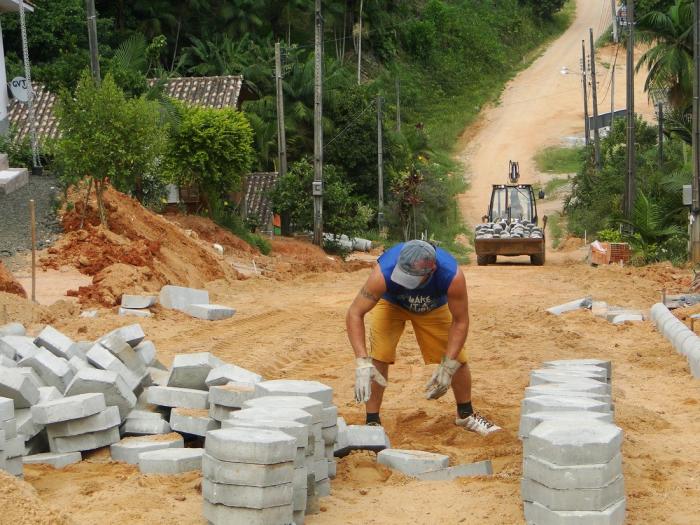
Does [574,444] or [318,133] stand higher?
[318,133]

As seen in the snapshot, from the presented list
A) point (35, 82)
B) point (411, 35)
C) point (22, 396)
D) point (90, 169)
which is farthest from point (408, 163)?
point (22, 396)

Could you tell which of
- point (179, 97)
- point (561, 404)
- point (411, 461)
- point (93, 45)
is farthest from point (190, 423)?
point (179, 97)

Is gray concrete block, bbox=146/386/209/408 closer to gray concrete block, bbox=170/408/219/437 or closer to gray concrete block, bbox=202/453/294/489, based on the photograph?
gray concrete block, bbox=170/408/219/437

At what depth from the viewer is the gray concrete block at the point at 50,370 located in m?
9.00

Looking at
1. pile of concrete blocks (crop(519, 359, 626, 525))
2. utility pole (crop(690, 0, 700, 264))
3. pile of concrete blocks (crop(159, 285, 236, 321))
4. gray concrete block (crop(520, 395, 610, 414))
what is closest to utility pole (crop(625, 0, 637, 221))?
utility pole (crop(690, 0, 700, 264))

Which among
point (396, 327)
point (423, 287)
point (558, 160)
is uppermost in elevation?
point (558, 160)

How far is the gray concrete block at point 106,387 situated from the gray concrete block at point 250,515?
8.05 feet

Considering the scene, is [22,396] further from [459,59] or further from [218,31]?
[459,59]

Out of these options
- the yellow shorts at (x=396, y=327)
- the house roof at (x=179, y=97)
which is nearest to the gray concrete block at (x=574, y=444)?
the yellow shorts at (x=396, y=327)

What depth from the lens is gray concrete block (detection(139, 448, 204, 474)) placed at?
7.67 metres

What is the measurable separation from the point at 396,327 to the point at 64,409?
2.62 metres

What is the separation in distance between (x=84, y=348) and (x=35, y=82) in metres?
25.8

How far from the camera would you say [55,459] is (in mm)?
8078

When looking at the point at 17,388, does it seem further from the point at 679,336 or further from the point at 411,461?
the point at 679,336
